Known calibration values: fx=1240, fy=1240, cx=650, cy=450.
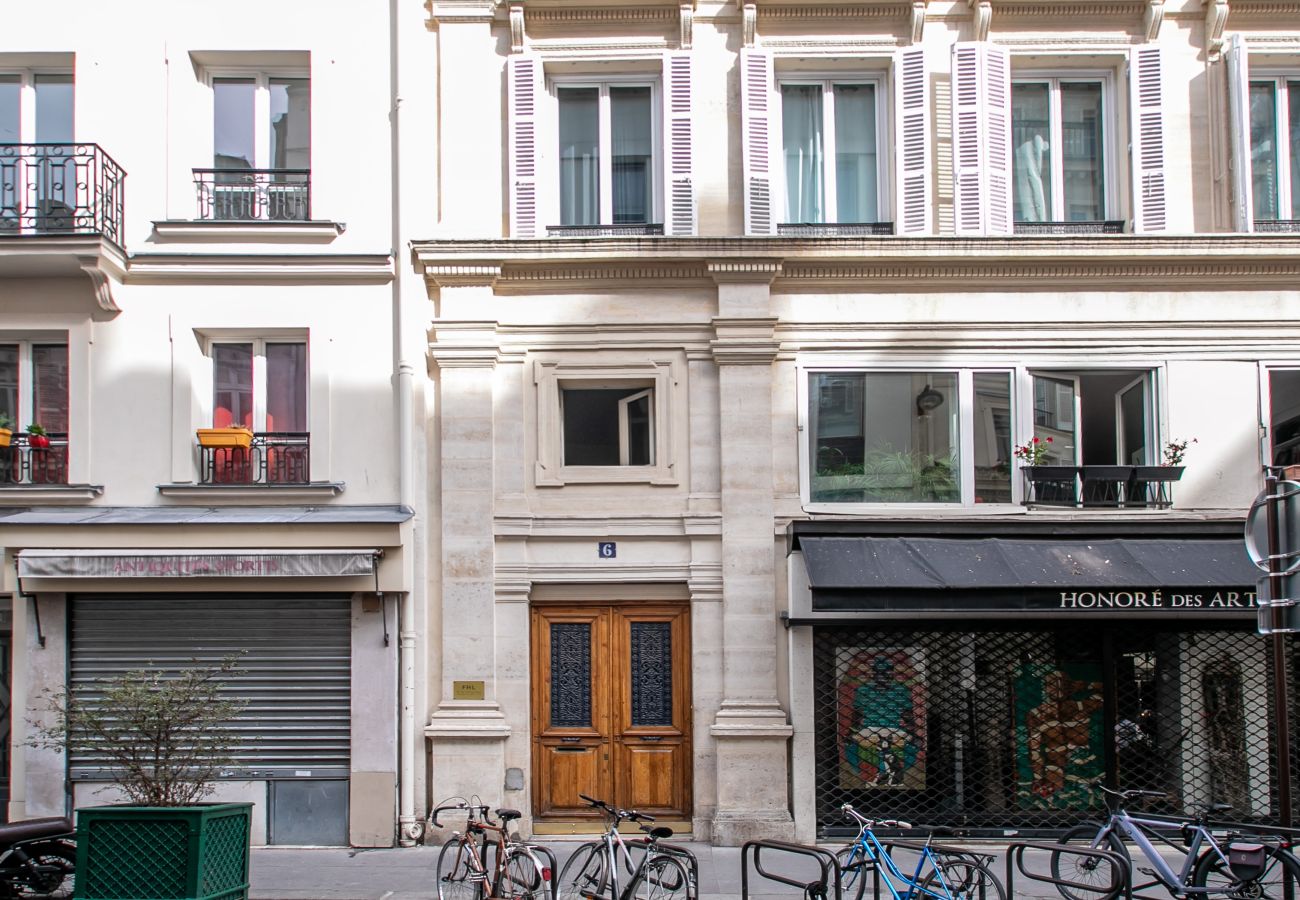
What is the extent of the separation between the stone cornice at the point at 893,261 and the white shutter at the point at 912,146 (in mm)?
408

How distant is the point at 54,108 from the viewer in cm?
1343

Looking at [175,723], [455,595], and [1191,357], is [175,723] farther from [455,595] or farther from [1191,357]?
[1191,357]

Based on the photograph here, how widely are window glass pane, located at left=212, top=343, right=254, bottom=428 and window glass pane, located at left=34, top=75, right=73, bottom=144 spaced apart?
289cm

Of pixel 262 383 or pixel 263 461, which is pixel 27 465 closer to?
pixel 263 461

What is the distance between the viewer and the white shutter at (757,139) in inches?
522

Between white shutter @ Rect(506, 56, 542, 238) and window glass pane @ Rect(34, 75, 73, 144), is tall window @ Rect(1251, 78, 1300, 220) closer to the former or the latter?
white shutter @ Rect(506, 56, 542, 238)

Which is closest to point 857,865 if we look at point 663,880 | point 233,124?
point 663,880

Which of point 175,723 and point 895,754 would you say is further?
point 895,754

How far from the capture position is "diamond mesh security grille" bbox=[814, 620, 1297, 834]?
12.6m

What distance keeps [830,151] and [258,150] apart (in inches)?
246

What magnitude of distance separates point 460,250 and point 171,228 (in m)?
3.02

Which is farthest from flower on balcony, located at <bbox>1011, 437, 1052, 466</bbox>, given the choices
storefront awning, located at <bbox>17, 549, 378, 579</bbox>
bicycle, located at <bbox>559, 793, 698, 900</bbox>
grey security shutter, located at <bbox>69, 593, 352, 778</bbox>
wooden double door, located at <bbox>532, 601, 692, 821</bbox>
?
grey security shutter, located at <bbox>69, 593, 352, 778</bbox>

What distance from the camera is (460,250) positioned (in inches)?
513

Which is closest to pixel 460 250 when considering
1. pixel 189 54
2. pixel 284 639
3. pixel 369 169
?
pixel 369 169
